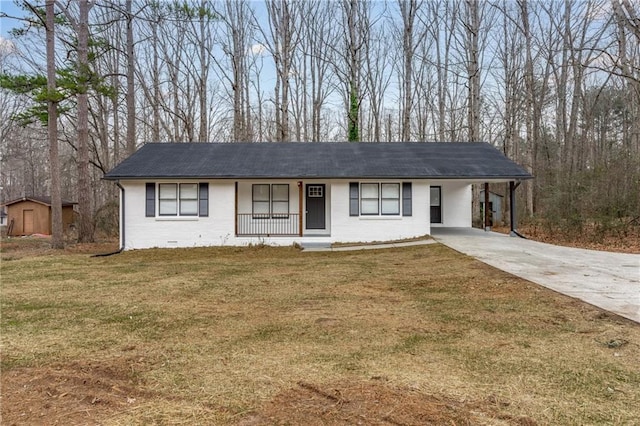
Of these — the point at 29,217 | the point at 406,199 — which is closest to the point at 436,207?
the point at 406,199

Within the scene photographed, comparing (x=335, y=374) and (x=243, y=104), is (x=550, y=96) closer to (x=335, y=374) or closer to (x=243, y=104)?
(x=243, y=104)

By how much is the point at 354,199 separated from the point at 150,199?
693cm

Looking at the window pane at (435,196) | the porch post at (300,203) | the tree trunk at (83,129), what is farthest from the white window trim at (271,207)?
the window pane at (435,196)

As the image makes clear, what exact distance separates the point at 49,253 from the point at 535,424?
14.5 meters

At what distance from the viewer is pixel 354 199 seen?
1377 cm

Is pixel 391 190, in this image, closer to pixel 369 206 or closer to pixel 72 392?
pixel 369 206

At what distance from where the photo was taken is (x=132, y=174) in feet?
43.0

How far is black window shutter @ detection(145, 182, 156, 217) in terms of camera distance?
13.3 metres

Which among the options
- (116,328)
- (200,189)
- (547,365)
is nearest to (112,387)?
(116,328)

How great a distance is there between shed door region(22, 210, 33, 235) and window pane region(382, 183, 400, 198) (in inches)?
794

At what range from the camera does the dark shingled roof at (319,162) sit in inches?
527

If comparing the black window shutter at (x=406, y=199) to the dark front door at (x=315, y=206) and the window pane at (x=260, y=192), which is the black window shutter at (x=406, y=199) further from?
the window pane at (x=260, y=192)

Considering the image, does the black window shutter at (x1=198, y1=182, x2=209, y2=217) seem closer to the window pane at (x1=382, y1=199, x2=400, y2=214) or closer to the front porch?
the front porch

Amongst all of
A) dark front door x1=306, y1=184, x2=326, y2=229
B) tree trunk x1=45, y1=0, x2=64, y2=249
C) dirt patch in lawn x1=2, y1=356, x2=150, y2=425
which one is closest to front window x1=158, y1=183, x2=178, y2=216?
tree trunk x1=45, y1=0, x2=64, y2=249
